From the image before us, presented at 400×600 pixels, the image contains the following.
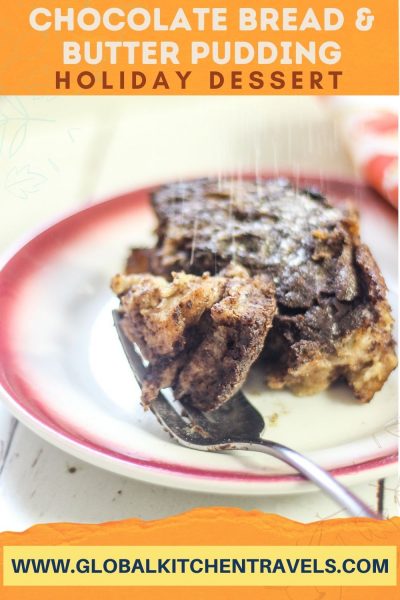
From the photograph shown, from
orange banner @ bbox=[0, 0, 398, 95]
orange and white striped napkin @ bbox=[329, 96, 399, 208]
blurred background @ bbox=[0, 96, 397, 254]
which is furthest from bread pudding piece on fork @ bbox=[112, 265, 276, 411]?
orange and white striped napkin @ bbox=[329, 96, 399, 208]

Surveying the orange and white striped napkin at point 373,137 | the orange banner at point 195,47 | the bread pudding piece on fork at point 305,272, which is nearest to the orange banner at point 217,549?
the bread pudding piece on fork at point 305,272

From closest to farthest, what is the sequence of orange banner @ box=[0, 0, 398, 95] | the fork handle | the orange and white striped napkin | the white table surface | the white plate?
the fork handle, the white plate, the white table surface, orange banner @ box=[0, 0, 398, 95], the orange and white striped napkin

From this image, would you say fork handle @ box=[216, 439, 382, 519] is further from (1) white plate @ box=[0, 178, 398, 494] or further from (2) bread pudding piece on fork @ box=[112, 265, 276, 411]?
(2) bread pudding piece on fork @ box=[112, 265, 276, 411]

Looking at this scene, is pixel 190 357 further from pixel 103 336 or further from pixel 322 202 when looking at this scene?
pixel 322 202

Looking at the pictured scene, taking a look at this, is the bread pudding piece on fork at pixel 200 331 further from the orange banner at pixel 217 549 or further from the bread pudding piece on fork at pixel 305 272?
the orange banner at pixel 217 549

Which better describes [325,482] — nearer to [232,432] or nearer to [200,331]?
[232,432]

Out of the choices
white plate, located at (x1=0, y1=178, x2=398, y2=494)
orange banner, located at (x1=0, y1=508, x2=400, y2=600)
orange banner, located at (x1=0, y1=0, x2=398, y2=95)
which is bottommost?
orange banner, located at (x1=0, y1=508, x2=400, y2=600)
